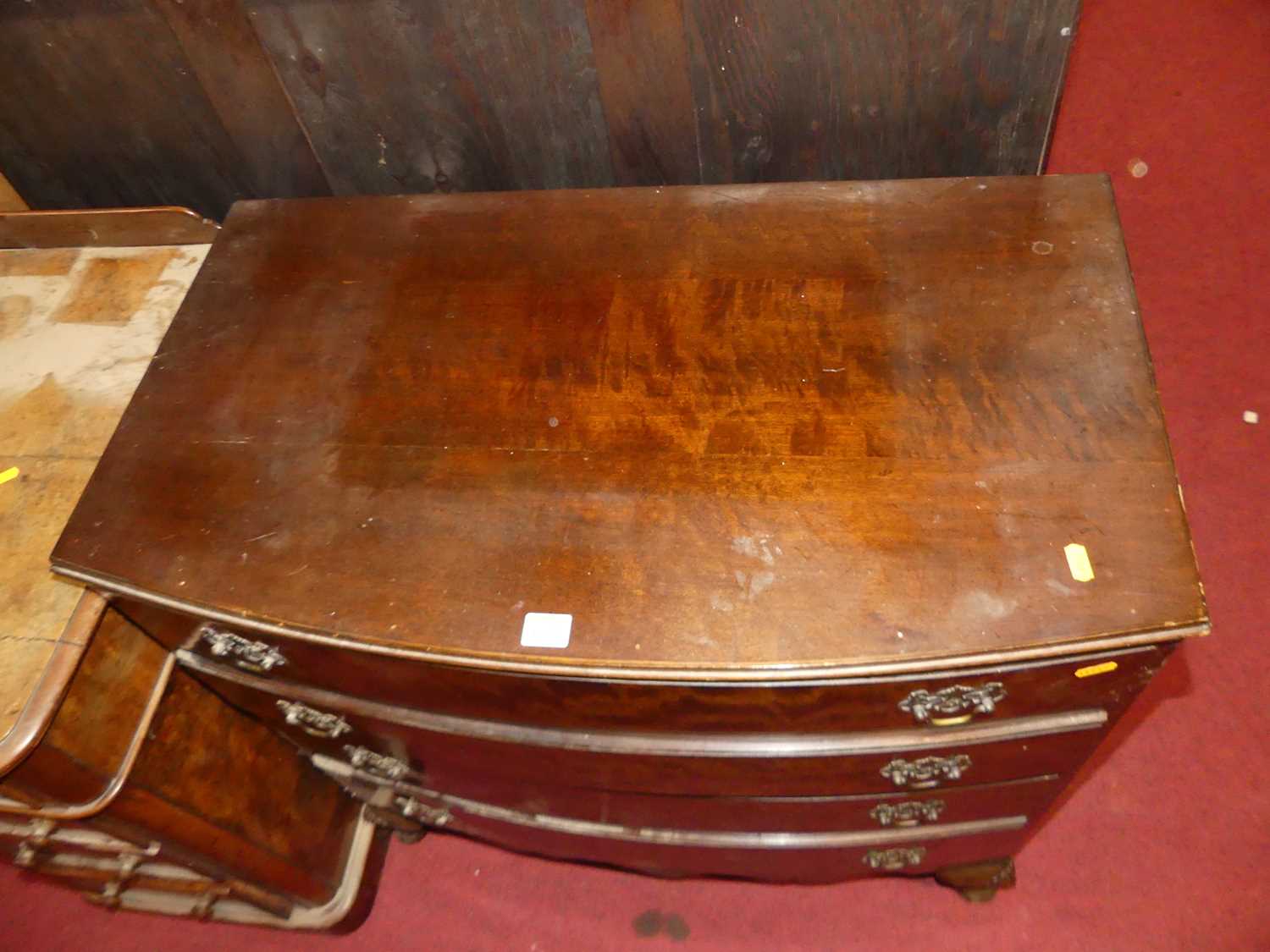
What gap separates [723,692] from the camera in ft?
3.00

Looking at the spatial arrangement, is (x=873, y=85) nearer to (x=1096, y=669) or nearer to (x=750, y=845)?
(x=1096, y=669)

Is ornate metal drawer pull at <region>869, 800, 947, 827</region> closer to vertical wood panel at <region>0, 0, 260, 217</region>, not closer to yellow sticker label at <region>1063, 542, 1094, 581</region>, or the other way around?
yellow sticker label at <region>1063, 542, 1094, 581</region>

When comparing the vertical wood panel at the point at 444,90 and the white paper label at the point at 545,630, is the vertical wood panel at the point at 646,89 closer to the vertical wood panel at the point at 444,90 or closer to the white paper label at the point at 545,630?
the vertical wood panel at the point at 444,90

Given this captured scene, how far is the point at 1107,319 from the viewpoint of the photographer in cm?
103

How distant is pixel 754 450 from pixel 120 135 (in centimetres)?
121

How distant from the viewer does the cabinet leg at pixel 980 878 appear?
147 centimetres

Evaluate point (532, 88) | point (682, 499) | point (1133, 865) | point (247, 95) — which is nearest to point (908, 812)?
point (682, 499)

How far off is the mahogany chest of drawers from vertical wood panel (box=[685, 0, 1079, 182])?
15 cm

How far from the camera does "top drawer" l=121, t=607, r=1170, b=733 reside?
901 mm

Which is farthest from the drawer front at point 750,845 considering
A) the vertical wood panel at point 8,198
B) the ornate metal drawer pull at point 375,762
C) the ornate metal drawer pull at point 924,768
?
the vertical wood panel at point 8,198

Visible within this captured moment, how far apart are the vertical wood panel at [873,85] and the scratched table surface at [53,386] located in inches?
33.5

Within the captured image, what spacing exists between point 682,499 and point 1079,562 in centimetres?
39

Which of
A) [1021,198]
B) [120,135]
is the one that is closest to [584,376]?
[1021,198]

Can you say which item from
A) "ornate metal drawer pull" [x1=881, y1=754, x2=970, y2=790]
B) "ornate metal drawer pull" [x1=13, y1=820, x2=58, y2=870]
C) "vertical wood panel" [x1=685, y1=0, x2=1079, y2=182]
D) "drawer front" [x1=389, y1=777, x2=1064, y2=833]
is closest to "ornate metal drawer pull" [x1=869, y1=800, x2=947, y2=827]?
"drawer front" [x1=389, y1=777, x2=1064, y2=833]
